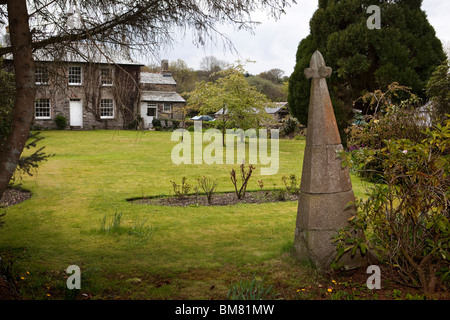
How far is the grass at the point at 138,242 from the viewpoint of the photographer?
4.39 metres

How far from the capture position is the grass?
4387mm

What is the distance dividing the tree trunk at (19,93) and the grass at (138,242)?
1303mm

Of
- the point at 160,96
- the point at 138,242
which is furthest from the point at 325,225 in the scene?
the point at 160,96

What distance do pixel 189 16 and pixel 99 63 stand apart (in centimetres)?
121

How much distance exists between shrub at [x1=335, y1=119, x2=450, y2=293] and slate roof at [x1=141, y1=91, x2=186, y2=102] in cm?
3028

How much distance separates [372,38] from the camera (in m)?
14.9

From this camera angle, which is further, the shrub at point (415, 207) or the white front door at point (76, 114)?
the white front door at point (76, 114)

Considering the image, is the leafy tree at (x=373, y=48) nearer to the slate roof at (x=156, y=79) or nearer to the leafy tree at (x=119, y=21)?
the leafy tree at (x=119, y=21)

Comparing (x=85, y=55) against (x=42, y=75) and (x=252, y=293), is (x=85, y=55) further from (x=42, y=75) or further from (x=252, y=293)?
(x=252, y=293)

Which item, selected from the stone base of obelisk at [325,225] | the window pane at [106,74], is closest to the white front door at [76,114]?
the window pane at [106,74]

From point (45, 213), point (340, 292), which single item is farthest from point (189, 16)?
point (45, 213)

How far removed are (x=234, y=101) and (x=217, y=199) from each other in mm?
10370

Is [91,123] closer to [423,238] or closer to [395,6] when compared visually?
[395,6]

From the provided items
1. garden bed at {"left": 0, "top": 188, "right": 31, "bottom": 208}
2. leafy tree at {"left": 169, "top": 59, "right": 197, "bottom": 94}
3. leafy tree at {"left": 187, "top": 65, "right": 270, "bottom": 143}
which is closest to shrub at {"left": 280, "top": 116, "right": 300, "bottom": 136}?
leafy tree at {"left": 187, "top": 65, "right": 270, "bottom": 143}
